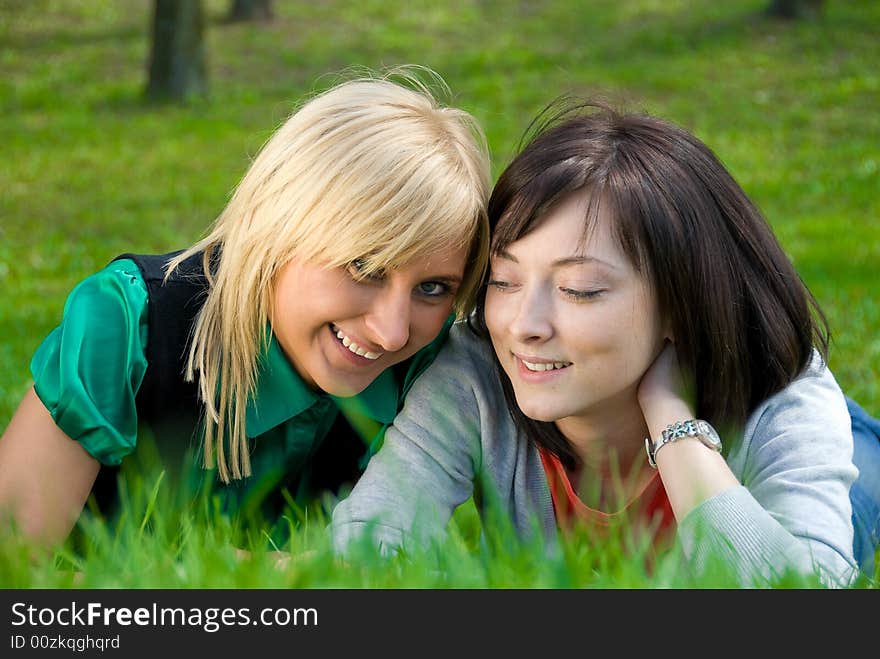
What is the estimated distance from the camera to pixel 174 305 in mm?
3457

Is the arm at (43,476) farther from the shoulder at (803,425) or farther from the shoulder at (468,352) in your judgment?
the shoulder at (803,425)

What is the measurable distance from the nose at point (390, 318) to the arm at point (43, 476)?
843mm

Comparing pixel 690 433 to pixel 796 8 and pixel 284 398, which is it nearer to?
pixel 284 398

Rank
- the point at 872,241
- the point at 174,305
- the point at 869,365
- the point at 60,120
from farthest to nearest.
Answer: the point at 60,120 → the point at 872,241 → the point at 869,365 → the point at 174,305

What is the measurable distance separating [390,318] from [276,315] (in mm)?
386

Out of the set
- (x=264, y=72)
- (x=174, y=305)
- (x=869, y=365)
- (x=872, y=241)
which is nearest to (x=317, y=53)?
(x=264, y=72)

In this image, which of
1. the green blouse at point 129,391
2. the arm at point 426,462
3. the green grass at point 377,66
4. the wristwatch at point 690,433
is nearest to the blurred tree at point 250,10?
the green grass at point 377,66

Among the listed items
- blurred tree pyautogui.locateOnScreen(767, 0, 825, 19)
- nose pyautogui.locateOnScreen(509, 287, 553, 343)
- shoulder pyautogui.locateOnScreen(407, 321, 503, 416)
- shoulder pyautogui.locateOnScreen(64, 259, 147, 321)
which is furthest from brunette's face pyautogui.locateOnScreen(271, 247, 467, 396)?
blurred tree pyautogui.locateOnScreen(767, 0, 825, 19)

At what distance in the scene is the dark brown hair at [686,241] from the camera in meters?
3.14

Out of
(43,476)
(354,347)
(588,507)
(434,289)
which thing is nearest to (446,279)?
(434,289)

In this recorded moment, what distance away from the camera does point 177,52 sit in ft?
47.0
